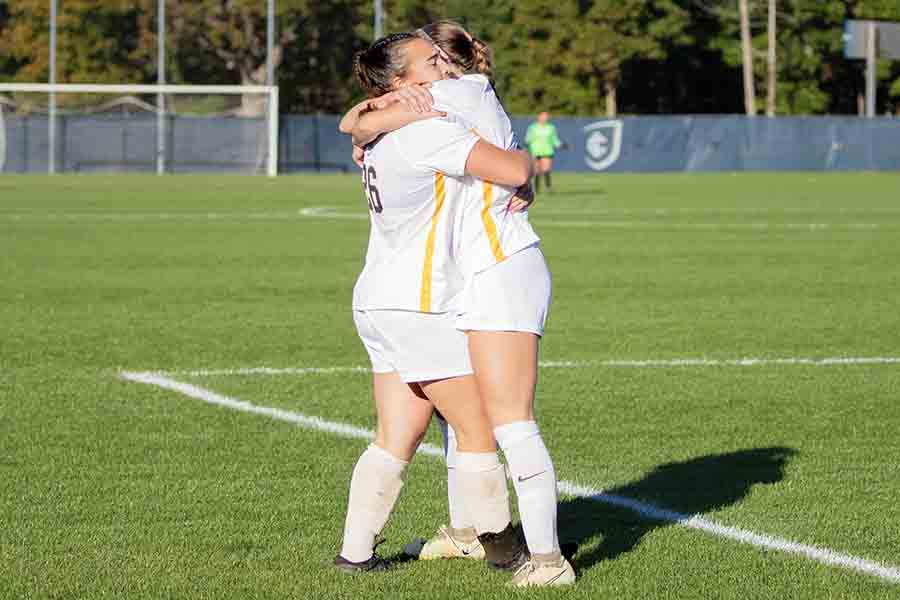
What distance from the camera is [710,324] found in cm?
1360

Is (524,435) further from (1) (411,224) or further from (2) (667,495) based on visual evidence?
(2) (667,495)

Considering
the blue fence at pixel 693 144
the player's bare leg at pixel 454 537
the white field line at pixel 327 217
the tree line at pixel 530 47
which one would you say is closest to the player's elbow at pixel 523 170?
the player's bare leg at pixel 454 537

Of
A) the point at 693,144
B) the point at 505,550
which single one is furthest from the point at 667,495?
the point at 693,144

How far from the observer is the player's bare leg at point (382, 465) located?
5738 millimetres

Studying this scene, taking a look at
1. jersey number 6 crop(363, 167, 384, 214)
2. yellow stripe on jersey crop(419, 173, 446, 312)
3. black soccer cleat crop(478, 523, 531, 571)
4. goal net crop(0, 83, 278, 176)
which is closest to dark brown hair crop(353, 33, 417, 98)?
jersey number 6 crop(363, 167, 384, 214)

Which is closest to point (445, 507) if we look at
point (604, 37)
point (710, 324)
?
point (710, 324)

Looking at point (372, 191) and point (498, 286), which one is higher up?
point (372, 191)

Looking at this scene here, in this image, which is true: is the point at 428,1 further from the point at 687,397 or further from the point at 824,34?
the point at 687,397

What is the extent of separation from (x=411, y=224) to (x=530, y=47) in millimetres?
79580

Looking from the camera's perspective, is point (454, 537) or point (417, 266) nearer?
point (417, 266)

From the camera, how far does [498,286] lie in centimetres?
535

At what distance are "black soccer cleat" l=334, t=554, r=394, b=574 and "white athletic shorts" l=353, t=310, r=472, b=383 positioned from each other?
28.6 inches

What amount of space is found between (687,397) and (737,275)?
8.42 meters

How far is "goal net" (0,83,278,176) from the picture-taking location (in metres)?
53.3
